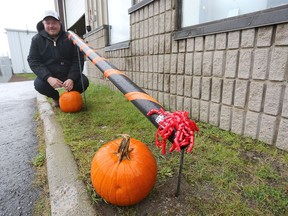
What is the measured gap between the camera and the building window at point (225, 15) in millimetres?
1799

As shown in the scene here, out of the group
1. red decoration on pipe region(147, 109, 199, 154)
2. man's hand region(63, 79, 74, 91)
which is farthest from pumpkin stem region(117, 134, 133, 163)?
man's hand region(63, 79, 74, 91)

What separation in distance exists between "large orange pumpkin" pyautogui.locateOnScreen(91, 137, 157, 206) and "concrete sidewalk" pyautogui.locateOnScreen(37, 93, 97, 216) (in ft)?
0.60

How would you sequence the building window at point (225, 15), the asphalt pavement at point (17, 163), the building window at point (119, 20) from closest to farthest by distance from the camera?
1. the asphalt pavement at point (17, 163)
2. the building window at point (225, 15)
3. the building window at point (119, 20)

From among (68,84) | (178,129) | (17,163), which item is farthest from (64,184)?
(68,84)

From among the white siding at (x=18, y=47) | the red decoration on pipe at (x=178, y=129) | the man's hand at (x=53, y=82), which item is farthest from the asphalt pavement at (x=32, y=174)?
the white siding at (x=18, y=47)

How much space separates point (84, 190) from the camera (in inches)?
59.2

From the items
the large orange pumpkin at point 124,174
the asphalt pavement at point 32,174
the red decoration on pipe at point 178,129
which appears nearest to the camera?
the red decoration on pipe at point 178,129

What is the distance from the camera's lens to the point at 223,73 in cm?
227

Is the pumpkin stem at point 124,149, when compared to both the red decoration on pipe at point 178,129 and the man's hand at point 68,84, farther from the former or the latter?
the man's hand at point 68,84

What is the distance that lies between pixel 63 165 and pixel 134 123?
1190 millimetres

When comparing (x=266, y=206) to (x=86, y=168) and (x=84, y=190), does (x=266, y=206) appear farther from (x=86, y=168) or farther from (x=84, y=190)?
(x=86, y=168)

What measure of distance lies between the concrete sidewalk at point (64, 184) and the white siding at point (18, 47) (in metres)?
20.9

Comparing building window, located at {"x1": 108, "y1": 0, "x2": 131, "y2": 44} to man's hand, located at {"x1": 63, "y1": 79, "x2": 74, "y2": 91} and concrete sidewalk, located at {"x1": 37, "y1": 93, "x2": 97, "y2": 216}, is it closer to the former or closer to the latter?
man's hand, located at {"x1": 63, "y1": 79, "x2": 74, "y2": 91}

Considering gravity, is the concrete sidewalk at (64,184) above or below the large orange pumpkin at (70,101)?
below
